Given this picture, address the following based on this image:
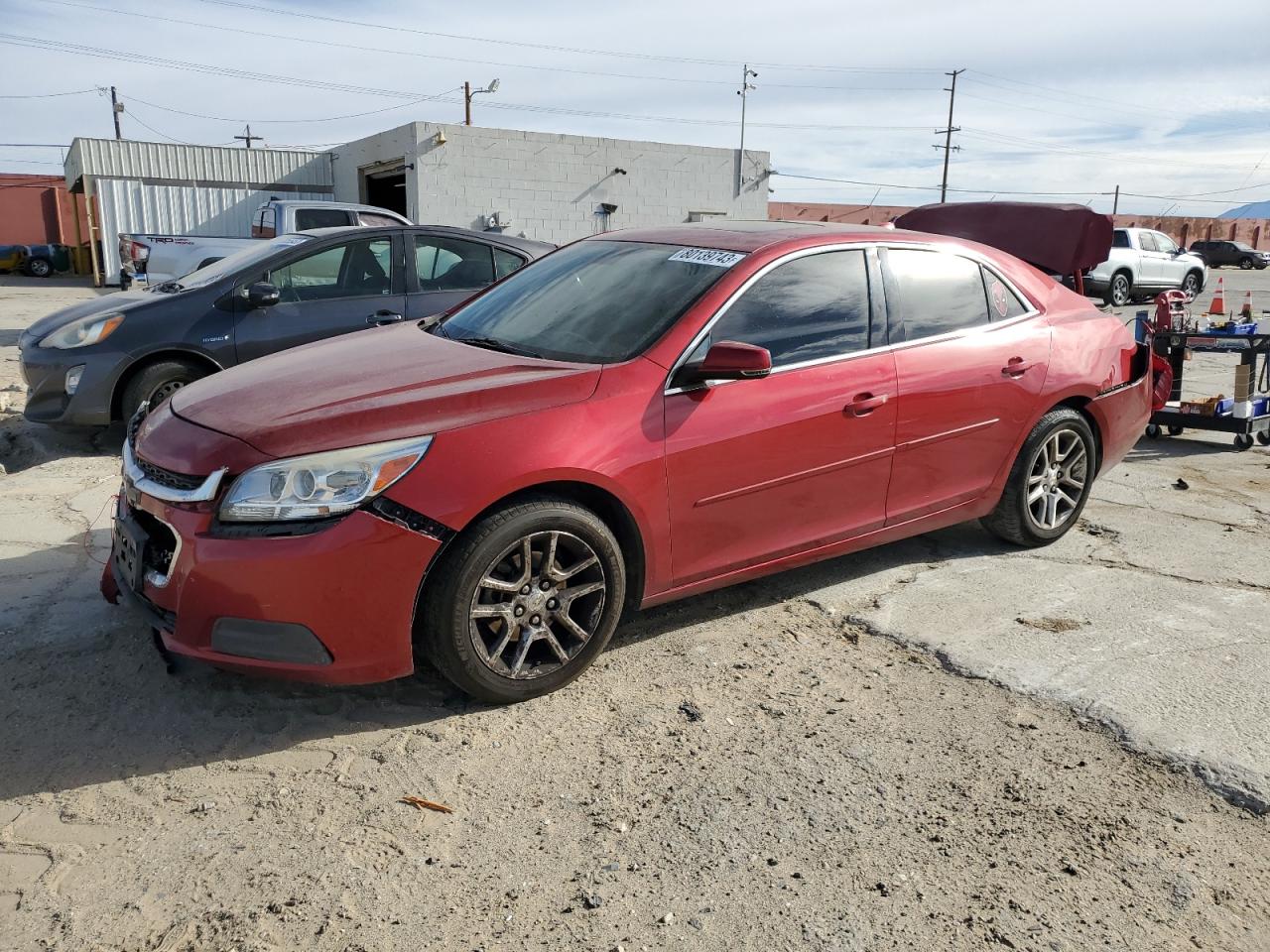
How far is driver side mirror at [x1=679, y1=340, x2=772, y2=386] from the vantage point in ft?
11.7

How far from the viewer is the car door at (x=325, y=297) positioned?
6.93 meters

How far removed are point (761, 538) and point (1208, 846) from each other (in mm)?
1796

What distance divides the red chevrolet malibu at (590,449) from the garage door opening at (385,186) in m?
24.3

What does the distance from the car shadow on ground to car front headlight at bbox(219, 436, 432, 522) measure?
736mm

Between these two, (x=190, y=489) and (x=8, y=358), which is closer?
(x=190, y=489)

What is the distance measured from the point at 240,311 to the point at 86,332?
3.11ft

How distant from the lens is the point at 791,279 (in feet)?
13.6

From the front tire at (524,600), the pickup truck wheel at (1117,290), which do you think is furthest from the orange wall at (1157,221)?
the front tire at (524,600)

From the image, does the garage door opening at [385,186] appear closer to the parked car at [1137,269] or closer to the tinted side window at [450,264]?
the parked car at [1137,269]

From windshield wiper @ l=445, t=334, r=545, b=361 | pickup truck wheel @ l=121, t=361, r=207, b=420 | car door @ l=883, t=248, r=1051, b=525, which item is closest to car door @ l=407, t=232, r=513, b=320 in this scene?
pickup truck wheel @ l=121, t=361, r=207, b=420

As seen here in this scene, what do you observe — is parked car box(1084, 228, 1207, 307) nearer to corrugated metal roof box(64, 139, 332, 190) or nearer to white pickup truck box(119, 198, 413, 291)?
white pickup truck box(119, 198, 413, 291)

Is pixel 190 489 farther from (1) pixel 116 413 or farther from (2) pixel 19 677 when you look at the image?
(1) pixel 116 413

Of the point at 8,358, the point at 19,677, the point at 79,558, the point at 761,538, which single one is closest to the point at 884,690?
the point at 761,538

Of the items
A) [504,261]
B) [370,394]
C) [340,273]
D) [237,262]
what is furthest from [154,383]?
[370,394]
